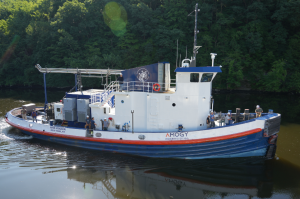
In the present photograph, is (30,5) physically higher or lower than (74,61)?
higher

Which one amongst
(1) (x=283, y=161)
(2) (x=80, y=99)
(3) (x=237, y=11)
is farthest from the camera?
(3) (x=237, y=11)

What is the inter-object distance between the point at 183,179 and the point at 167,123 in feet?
9.21

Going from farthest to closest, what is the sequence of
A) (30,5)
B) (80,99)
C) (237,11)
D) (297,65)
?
(30,5) → (237,11) → (297,65) → (80,99)

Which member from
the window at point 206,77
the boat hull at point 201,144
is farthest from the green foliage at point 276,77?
the window at point 206,77

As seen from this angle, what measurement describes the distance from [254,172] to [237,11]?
29603 millimetres

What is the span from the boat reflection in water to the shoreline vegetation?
22.6 meters

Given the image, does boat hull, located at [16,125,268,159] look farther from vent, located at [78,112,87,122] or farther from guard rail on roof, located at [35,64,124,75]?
guard rail on roof, located at [35,64,124,75]

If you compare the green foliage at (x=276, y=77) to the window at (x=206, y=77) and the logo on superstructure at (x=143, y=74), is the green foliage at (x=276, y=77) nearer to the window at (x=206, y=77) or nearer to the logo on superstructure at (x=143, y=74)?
the window at (x=206, y=77)

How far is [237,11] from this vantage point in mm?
32562

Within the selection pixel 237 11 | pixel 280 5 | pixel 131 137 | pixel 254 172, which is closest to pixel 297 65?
pixel 280 5

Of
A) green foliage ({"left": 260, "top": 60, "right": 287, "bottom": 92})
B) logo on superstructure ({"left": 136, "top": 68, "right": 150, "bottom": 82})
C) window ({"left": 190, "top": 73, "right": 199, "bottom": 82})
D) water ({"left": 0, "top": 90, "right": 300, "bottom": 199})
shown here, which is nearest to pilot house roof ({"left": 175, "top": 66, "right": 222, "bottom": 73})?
window ({"left": 190, "top": 73, "right": 199, "bottom": 82})

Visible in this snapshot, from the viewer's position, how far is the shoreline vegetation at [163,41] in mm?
30203

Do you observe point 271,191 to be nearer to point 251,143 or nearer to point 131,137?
point 251,143

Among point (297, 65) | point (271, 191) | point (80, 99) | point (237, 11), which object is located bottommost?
point (271, 191)
